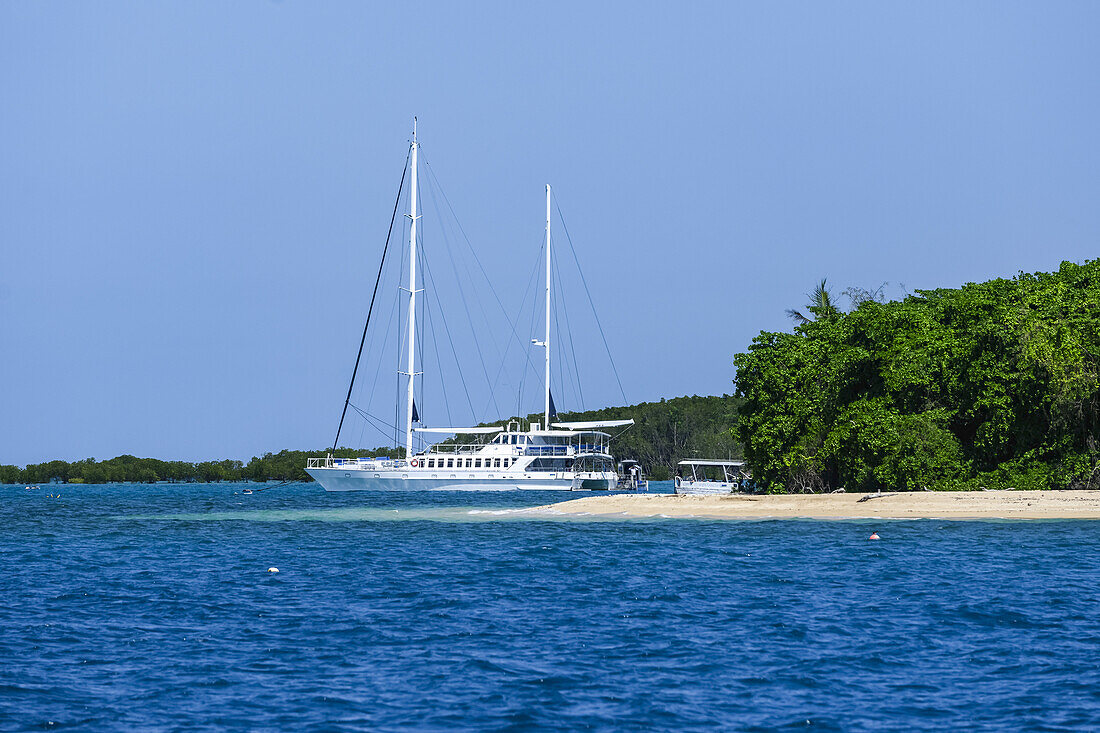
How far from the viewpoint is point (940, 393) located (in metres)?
49.2

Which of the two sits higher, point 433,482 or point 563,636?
point 433,482

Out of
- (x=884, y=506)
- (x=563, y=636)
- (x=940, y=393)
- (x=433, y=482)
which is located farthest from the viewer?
(x=433, y=482)

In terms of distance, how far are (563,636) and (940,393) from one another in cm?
3613

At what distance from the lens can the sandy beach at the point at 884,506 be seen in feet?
134

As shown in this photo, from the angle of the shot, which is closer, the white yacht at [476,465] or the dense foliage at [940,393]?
the dense foliage at [940,393]

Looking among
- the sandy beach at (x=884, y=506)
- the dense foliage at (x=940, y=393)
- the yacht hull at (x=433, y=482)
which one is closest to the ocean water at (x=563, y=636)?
the sandy beach at (x=884, y=506)

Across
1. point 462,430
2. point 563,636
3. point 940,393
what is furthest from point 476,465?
point 563,636

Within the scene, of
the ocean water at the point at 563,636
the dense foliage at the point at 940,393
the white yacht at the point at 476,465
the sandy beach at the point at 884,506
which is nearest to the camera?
the ocean water at the point at 563,636

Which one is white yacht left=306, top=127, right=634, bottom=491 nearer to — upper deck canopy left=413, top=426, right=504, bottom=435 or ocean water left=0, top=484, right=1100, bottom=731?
upper deck canopy left=413, top=426, right=504, bottom=435

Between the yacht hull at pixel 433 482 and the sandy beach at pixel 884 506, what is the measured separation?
3564 cm

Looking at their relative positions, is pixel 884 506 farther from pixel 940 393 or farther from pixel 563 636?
pixel 563 636

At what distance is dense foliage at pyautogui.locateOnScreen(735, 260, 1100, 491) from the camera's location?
44.1m

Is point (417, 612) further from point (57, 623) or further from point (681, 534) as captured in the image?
point (681, 534)

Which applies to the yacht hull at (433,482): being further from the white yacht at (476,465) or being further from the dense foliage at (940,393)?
the dense foliage at (940,393)
